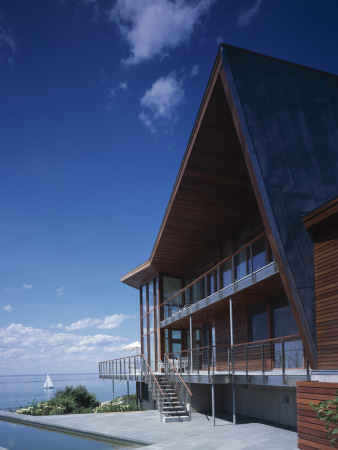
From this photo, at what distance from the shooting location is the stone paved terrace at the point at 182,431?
1168 cm

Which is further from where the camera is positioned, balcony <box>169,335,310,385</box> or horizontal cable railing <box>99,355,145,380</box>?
horizontal cable railing <box>99,355,145,380</box>

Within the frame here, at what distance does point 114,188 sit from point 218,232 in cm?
3360

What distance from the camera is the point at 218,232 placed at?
20750 mm

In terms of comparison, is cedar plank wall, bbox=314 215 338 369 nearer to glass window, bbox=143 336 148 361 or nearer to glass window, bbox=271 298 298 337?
glass window, bbox=271 298 298 337

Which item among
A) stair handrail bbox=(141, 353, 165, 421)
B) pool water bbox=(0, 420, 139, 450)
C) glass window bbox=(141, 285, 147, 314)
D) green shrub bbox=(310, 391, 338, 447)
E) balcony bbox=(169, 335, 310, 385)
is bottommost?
pool water bbox=(0, 420, 139, 450)

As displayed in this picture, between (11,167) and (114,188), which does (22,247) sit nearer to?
(114,188)

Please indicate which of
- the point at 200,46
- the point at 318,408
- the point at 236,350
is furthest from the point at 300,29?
the point at 318,408

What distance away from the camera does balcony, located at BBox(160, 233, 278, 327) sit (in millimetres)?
14547

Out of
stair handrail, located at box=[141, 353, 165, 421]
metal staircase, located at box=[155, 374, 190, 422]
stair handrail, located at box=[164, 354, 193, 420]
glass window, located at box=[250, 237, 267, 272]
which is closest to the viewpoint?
metal staircase, located at box=[155, 374, 190, 422]

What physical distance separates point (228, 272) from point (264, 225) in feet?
27.1

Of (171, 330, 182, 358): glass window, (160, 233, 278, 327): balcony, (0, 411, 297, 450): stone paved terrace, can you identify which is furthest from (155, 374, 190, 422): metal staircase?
(171, 330, 182, 358): glass window

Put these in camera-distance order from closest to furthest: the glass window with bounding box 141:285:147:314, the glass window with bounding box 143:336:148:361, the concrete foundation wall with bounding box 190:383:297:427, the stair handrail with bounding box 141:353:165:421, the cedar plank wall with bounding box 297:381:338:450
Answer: the cedar plank wall with bounding box 297:381:338:450 < the concrete foundation wall with bounding box 190:383:297:427 < the stair handrail with bounding box 141:353:165:421 < the glass window with bounding box 143:336:148:361 < the glass window with bounding box 141:285:147:314

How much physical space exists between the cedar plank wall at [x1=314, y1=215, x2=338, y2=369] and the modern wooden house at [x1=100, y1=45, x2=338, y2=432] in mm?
24

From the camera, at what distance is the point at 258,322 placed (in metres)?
17.4
